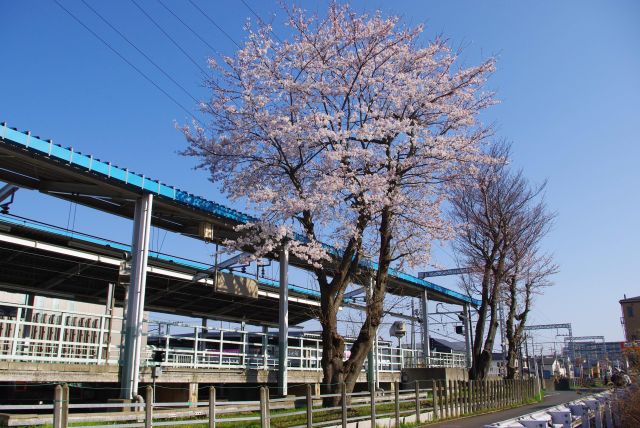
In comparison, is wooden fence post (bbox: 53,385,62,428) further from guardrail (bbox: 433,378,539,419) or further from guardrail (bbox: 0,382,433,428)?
guardrail (bbox: 433,378,539,419)

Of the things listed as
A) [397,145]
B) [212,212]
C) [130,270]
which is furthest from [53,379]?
Result: [397,145]

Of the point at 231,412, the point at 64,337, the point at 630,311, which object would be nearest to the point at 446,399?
the point at 231,412

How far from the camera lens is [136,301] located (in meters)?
14.3

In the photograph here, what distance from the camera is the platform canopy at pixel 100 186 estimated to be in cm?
1255

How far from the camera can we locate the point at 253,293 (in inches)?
800

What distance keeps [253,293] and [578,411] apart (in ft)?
40.8

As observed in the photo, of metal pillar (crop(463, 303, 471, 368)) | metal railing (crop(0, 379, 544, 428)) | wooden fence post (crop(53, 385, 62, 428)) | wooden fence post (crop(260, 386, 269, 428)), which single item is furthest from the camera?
metal pillar (crop(463, 303, 471, 368))

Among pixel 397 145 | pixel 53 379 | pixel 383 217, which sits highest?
pixel 397 145

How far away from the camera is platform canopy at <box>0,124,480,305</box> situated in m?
12.5

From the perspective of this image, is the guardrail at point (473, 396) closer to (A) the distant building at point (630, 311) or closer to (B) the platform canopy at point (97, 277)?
(B) the platform canopy at point (97, 277)

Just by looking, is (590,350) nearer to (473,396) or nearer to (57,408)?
(473,396)

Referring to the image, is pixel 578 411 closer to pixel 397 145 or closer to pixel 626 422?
pixel 626 422

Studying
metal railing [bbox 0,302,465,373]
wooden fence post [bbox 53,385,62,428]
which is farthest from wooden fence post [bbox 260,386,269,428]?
metal railing [bbox 0,302,465,373]

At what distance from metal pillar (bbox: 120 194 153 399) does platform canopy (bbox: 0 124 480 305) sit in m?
0.67
